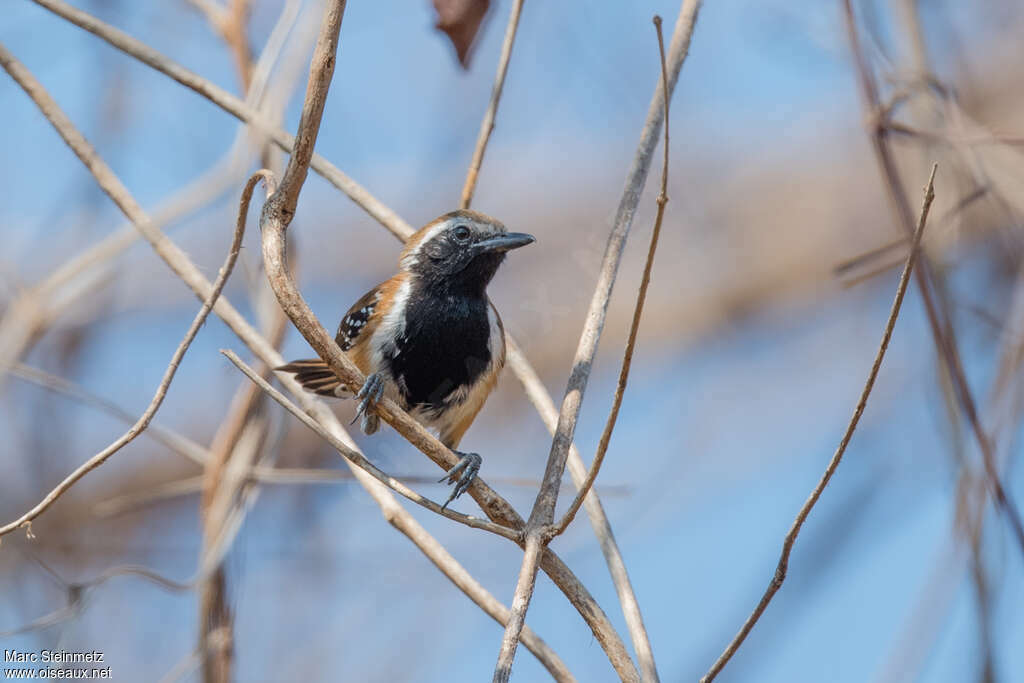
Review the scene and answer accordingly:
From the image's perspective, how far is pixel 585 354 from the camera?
7.18 feet

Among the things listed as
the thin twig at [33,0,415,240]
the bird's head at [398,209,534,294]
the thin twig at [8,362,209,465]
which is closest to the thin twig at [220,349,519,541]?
the thin twig at [33,0,415,240]

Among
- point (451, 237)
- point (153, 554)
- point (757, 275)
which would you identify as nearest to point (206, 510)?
point (451, 237)

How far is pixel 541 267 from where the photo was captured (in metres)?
6.71

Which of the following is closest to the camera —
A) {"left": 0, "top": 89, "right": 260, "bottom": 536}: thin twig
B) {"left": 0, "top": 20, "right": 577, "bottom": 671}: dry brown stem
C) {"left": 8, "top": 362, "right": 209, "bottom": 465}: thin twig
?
{"left": 0, "top": 89, "right": 260, "bottom": 536}: thin twig

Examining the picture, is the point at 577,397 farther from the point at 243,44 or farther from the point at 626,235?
the point at 243,44

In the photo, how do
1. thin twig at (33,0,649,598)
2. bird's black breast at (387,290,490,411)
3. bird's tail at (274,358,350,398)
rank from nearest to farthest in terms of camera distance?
1. thin twig at (33,0,649,598)
2. bird's black breast at (387,290,490,411)
3. bird's tail at (274,358,350,398)

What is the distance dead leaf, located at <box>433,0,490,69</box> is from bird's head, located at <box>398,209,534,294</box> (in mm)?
1043

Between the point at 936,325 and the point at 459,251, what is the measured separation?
1764 millimetres

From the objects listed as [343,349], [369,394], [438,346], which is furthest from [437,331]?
[369,394]

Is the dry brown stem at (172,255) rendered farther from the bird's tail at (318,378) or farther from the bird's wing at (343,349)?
the bird's tail at (318,378)

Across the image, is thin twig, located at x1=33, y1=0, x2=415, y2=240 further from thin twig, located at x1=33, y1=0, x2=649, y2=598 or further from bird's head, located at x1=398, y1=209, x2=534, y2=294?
bird's head, located at x1=398, y1=209, x2=534, y2=294

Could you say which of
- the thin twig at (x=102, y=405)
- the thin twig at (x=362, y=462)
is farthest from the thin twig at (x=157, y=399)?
the thin twig at (x=102, y=405)

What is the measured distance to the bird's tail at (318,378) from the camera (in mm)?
3598

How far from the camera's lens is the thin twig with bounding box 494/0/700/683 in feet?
5.82
